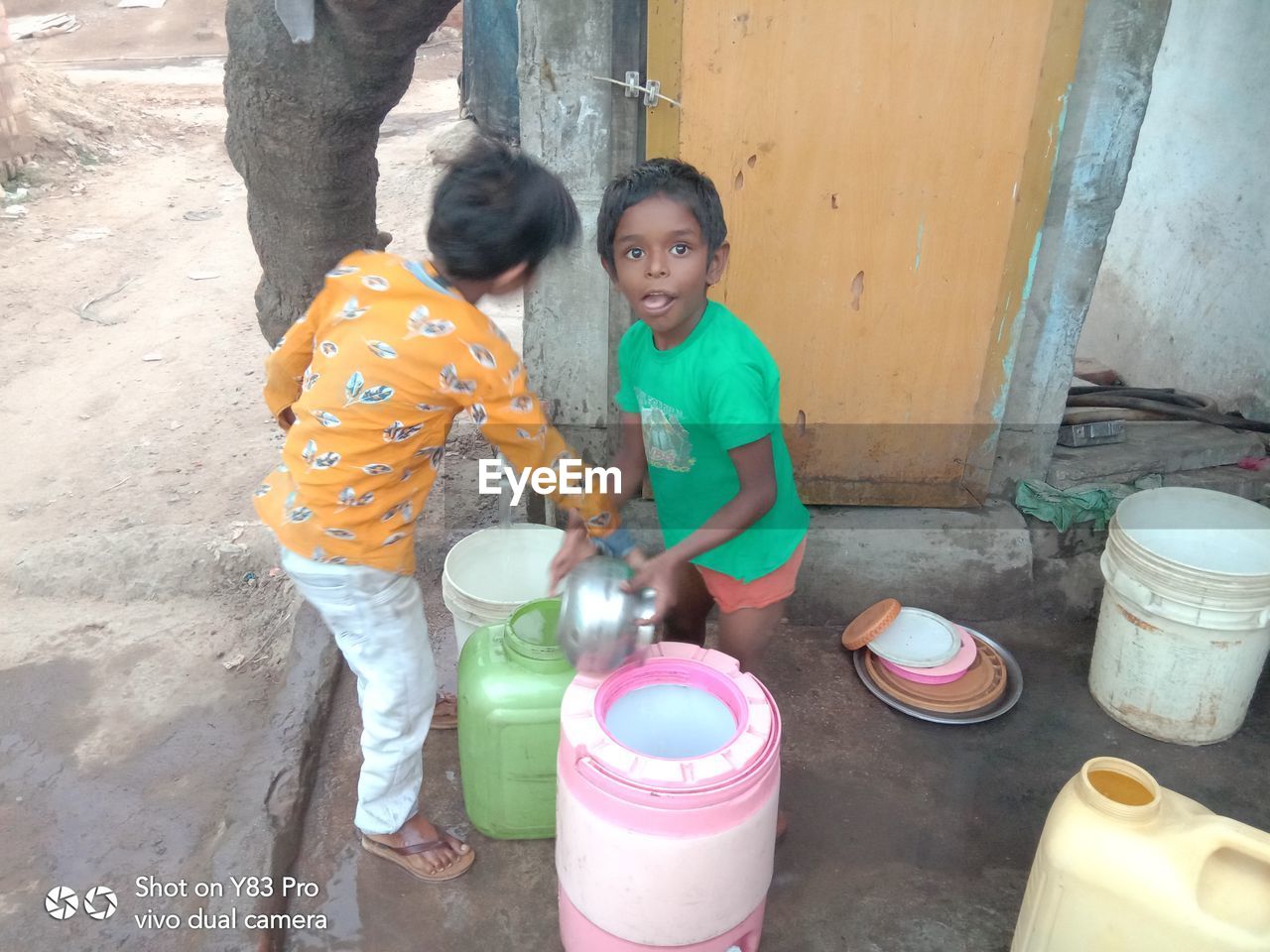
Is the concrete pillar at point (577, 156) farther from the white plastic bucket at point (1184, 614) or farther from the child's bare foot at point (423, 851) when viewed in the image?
the white plastic bucket at point (1184, 614)

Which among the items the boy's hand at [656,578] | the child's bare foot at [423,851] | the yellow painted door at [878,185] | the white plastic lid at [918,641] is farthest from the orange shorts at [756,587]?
the yellow painted door at [878,185]

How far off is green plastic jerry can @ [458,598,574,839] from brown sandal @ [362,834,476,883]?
0.38 feet

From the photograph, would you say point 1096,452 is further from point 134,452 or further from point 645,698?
point 134,452

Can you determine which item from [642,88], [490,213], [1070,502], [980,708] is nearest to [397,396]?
[490,213]

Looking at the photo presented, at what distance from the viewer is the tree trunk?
281 cm

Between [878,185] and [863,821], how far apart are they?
6.34ft

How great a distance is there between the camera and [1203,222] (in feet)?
14.8

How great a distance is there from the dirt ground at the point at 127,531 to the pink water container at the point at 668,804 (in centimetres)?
122

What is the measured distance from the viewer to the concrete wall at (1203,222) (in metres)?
4.14

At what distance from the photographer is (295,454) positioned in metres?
2.10

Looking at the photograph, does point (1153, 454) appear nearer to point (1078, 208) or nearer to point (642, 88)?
point (1078, 208)

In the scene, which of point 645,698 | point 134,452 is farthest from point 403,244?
point 645,698

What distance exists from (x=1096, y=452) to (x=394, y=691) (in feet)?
9.25

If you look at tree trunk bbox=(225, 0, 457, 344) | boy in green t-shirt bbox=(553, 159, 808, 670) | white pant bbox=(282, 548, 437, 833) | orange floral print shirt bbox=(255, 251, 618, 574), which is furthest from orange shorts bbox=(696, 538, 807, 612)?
tree trunk bbox=(225, 0, 457, 344)
